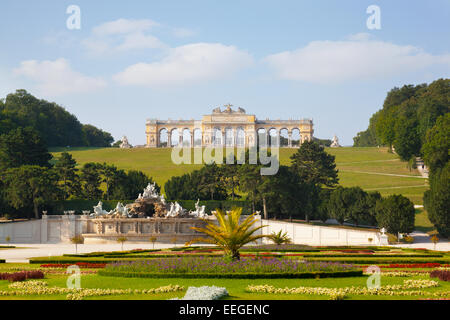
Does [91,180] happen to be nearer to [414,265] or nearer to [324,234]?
[324,234]

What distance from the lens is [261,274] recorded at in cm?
1955

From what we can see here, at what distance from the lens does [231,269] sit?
2020 centimetres

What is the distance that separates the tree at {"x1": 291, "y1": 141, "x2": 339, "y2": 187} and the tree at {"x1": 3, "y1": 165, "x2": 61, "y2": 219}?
85.4ft

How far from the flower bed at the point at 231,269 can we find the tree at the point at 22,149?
4880 centimetres

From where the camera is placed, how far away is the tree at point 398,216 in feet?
161

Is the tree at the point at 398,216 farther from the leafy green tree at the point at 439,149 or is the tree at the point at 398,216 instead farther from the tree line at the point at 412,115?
the tree line at the point at 412,115

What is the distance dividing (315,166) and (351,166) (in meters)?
27.1

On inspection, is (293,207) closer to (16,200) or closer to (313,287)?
(16,200)

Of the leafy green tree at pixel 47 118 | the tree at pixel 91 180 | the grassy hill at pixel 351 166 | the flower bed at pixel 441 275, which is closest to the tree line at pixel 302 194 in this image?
the tree at pixel 91 180

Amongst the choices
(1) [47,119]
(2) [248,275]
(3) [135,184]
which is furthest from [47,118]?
(2) [248,275]
